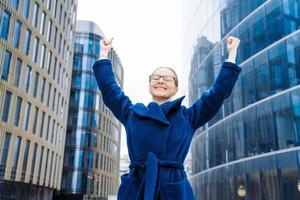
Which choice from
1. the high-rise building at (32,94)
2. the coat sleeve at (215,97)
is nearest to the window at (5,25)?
the high-rise building at (32,94)

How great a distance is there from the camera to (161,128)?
101 inches

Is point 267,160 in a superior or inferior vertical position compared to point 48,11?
inferior

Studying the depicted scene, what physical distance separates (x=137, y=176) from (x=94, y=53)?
192 feet

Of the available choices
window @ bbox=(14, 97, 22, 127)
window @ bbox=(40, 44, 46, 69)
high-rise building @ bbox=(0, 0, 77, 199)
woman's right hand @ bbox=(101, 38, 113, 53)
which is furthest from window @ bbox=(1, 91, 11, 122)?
woman's right hand @ bbox=(101, 38, 113, 53)

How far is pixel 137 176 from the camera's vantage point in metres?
2.49

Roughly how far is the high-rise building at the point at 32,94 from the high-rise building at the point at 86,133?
550 inches

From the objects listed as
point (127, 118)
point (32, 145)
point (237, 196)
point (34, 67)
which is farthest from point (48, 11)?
point (127, 118)

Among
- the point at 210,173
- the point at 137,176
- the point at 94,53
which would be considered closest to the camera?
the point at 137,176

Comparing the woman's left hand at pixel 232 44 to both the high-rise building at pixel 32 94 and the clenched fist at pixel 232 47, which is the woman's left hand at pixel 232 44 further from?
the high-rise building at pixel 32 94

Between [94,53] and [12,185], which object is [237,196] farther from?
[94,53]

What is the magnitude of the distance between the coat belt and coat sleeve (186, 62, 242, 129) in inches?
13.4

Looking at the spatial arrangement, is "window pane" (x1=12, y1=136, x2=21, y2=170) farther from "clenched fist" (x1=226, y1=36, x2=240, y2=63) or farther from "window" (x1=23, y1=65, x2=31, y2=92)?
"clenched fist" (x1=226, y1=36, x2=240, y2=63)

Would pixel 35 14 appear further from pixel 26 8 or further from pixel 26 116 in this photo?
pixel 26 116

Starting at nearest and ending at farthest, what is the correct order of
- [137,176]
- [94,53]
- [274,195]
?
[137,176]
[274,195]
[94,53]
